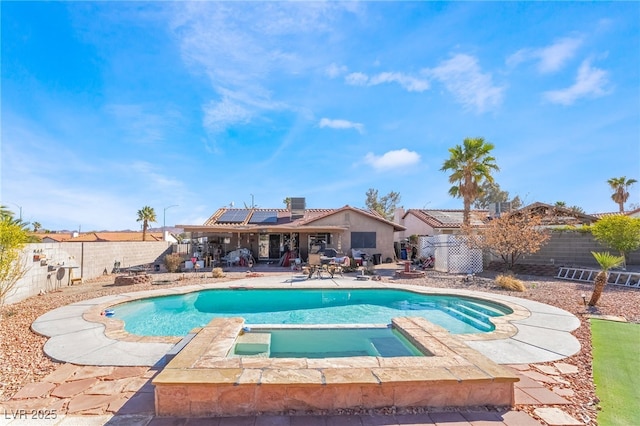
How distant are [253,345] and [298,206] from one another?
1902 centimetres

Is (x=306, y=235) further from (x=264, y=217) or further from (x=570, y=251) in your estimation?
(x=570, y=251)

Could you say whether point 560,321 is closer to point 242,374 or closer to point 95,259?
point 242,374

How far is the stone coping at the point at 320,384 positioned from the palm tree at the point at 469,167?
18.5 meters

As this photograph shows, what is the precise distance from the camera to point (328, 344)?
6234 millimetres

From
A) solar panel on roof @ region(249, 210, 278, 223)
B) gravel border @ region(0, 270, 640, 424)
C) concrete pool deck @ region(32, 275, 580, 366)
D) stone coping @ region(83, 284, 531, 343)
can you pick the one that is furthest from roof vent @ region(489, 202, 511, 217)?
concrete pool deck @ region(32, 275, 580, 366)

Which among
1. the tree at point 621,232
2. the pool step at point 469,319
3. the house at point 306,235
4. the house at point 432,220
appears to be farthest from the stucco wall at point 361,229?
the pool step at point 469,319

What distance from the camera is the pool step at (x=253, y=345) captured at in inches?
215

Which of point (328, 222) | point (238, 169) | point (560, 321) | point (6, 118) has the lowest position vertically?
point (560, 321)

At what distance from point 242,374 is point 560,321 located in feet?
25.3

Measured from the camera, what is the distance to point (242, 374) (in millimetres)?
3639

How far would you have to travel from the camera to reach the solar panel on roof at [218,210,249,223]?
22266 millimetres

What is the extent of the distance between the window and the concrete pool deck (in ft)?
41.9


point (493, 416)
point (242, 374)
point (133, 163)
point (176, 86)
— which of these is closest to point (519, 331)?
point (493, 416)

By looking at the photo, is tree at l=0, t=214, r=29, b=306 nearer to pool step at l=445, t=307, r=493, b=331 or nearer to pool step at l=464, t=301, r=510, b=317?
pool step at l=445, t=307, r=493, b=331
